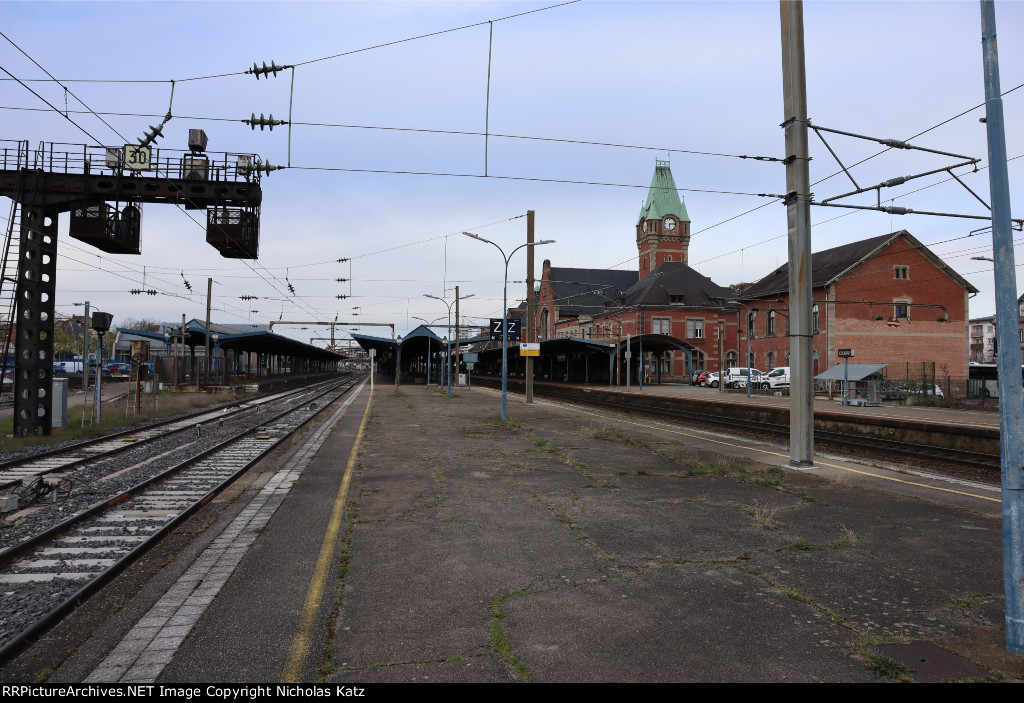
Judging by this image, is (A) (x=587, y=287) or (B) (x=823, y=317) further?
(A) (x=587, y=287)

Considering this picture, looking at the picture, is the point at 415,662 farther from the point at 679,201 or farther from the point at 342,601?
the point at 679,201

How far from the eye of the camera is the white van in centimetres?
4722

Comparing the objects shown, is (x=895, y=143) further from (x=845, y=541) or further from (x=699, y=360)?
(x=699, y=360)

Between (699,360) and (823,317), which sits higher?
(823,317)

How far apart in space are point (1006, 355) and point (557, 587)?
398 cm

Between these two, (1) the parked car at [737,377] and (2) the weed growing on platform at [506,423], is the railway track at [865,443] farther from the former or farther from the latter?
(1) the parked car at [737,377]

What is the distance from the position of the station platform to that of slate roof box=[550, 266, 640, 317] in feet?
285

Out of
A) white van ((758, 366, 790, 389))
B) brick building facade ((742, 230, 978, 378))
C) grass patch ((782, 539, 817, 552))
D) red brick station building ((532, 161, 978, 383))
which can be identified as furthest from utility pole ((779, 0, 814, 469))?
brick building facade ((742, 230, 978, 378))

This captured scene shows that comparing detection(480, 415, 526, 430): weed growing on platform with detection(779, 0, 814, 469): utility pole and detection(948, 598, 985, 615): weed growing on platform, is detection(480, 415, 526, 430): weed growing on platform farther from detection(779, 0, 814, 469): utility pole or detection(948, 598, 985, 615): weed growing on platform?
detection(948, 598, 985, 615): weed growing on platform

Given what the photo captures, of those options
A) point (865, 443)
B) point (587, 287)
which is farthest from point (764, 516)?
point (587, 287)

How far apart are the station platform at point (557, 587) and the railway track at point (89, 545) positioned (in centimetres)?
20

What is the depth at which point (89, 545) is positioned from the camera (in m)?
7.30

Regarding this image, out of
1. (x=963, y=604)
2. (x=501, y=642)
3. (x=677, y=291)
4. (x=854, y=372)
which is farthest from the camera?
(x=677, y=291)

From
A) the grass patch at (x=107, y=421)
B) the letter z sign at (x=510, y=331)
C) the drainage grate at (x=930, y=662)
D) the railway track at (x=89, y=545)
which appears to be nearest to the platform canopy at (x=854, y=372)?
the letter z sign at (x=510, y=331)
